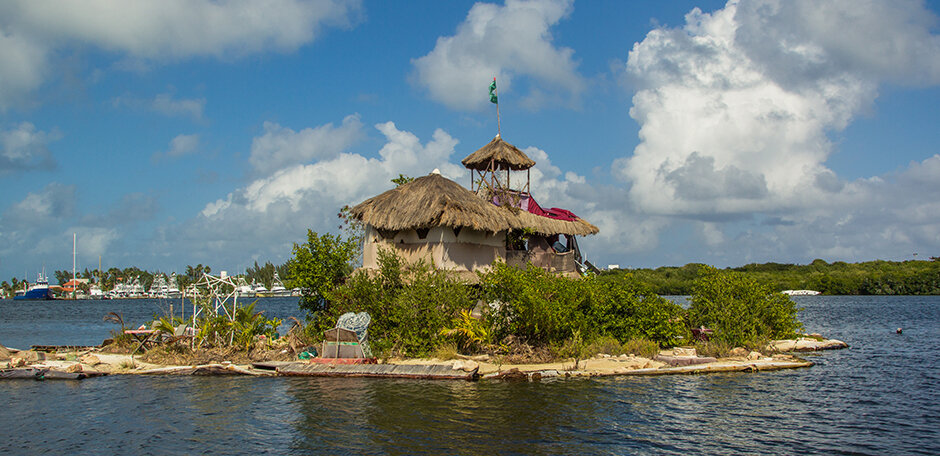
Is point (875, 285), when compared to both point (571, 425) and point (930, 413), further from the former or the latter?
point (571, 425)

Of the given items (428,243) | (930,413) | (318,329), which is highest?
(428,243)

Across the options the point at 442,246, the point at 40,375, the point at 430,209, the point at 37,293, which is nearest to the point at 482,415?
the point at 442,246

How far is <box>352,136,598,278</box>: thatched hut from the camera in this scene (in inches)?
877

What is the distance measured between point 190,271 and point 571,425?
384ft

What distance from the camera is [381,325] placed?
20688 mm

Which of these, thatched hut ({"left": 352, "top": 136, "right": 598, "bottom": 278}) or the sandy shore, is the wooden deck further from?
thatched hut ({"left": 352, "top": 136, "right": 598, "bottom": 278})

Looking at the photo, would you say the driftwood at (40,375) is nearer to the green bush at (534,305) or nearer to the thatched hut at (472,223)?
the thatched hut at (472,223)

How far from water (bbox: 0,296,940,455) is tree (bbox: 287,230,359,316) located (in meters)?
4.86

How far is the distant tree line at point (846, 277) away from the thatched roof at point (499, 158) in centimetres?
4975

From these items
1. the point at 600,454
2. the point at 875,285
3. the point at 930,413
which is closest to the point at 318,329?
the point at 600,454

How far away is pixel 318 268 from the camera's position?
74.1 feet

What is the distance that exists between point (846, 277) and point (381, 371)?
3264 inches

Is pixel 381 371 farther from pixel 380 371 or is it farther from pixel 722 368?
pixel 722 368

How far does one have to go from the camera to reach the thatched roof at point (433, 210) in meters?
21.8
